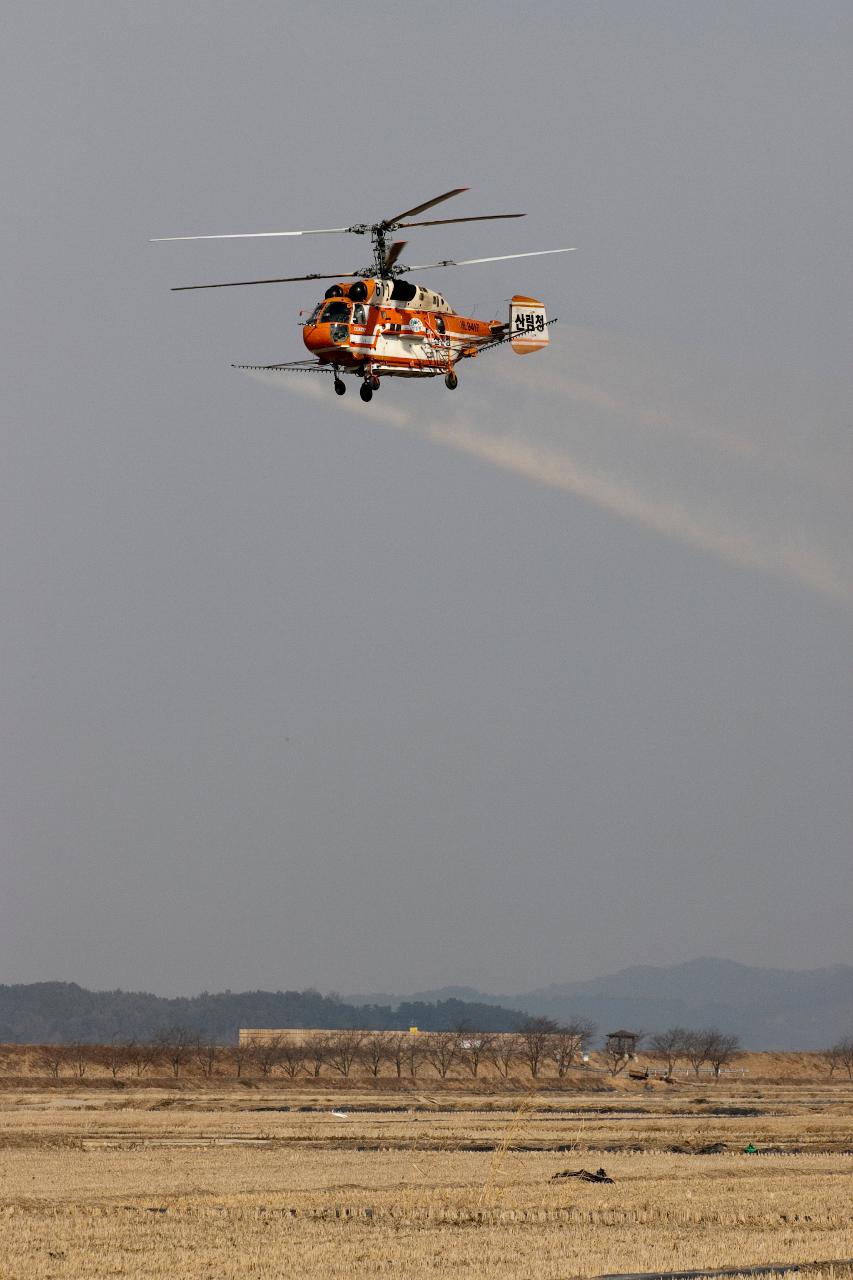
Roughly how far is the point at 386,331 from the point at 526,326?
9667mm

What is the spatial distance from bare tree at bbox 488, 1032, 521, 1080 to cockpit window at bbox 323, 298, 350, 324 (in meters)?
115

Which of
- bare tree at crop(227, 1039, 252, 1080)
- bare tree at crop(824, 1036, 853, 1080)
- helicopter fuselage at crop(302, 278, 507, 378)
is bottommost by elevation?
bare tree at crop(824, 1036, 853, 1080)

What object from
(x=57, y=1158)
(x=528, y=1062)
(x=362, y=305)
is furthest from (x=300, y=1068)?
(x=362, y=305)

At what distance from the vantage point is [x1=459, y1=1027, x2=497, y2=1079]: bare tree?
163875 millimetres

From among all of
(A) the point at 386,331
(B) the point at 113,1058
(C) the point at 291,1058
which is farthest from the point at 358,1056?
(A) the point at 386,331

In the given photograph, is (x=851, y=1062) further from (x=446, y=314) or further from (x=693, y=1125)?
(x=446, y=314)

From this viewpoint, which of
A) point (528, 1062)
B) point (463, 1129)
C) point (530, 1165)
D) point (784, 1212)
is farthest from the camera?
point (528, 1062)

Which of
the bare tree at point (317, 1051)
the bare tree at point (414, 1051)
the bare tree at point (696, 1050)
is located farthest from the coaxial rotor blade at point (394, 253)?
the bare tree at point (696, 1050)

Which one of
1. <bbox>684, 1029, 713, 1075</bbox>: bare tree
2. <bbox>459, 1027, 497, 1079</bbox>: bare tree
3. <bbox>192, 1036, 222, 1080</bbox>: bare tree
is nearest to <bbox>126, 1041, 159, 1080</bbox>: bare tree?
<bbox>192, 1036, 222, 1080</bbox>: bare tree

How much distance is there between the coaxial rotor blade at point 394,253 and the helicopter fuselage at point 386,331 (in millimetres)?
805

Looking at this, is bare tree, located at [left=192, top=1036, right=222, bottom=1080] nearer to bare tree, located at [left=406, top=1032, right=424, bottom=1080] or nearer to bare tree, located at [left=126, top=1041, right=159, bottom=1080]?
bare tree, located at [left=126, top=1041, right=159, bottom=1080]

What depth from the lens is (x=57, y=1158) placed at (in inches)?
2261

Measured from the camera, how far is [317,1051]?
162 meters

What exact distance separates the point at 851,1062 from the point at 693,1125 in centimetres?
11423
